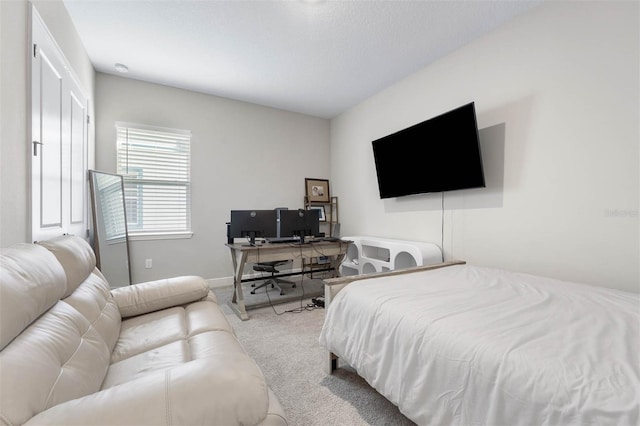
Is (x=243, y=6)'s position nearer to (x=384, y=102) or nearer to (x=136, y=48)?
(x=136, y=48)

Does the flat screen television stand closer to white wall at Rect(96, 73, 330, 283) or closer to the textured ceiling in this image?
the textured ceiling

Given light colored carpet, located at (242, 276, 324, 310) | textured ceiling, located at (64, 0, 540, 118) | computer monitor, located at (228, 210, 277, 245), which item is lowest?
light colored carpet, located at (242, 276, 324, 310)

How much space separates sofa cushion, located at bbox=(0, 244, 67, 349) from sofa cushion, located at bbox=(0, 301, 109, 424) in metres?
0.05

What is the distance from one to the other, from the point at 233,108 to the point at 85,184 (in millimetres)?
2185

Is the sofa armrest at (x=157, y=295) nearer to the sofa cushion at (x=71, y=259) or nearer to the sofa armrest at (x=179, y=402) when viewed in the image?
the sofa cushion at (x=71, y=259)

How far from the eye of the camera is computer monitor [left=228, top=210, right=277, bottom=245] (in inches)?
119

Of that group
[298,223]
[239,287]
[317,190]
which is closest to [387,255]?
[298,223]

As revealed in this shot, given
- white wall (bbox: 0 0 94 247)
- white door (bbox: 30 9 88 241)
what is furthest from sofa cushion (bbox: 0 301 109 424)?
white door (bbox: 30 9 88 241)

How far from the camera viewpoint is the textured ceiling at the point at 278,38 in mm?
2270

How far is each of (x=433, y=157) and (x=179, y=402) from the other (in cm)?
294

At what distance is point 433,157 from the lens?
2.91 meters

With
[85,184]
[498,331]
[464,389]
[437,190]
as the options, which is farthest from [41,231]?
[437,190]

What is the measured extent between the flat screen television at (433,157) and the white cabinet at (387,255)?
63 centimetres

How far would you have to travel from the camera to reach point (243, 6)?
2240 millimetres
